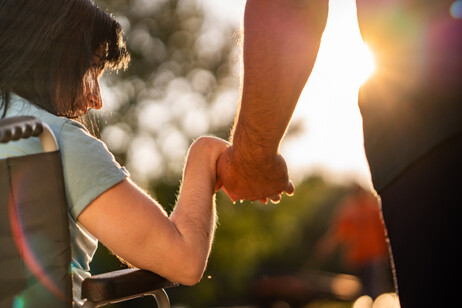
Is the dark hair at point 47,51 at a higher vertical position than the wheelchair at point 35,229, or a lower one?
higher

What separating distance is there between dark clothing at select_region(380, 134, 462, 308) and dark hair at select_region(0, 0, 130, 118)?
3.28ft

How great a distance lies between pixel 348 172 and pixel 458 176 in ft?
95.1

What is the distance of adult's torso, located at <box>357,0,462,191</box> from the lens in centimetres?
150

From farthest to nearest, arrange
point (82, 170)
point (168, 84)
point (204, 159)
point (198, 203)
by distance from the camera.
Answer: point (168, 84) < point (204, 159) < point (198, 203) < point (82, 170)

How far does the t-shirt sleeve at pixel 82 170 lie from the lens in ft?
5.38

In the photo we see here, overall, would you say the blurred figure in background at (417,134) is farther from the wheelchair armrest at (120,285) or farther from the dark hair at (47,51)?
the dark hair at (47,51)

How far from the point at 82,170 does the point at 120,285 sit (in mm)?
314

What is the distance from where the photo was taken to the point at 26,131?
4.88 ft

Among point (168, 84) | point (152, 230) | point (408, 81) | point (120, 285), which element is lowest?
point (120, 285)

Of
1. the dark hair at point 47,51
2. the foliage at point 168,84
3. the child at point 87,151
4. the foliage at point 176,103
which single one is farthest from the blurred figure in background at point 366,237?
the dark hair at point 47,51

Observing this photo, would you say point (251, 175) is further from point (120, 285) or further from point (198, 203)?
point (120, 285)

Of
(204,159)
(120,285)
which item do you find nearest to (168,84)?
(204,159)

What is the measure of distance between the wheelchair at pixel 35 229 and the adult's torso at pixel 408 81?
31.2 inches

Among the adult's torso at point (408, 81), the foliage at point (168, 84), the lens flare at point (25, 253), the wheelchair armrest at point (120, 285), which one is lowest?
the wheelchair armrest at point (120, 285)
